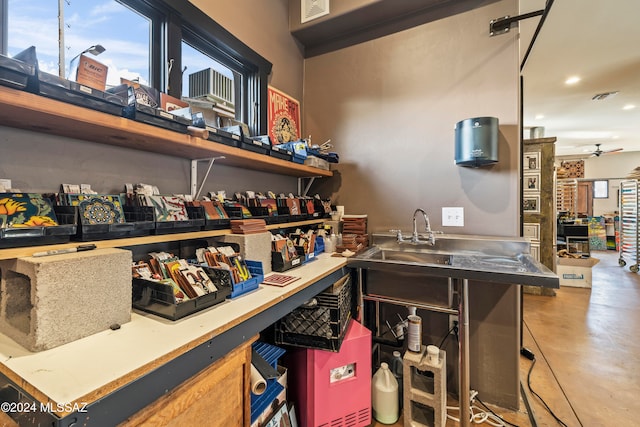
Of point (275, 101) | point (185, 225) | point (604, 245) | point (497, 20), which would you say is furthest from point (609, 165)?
point (185, 225)

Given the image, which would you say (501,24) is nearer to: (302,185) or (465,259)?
(465,259)

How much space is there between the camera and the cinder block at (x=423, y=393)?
5.00 feet

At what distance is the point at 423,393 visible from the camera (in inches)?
61.9

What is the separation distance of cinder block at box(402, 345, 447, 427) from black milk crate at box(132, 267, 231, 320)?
1.24 meters

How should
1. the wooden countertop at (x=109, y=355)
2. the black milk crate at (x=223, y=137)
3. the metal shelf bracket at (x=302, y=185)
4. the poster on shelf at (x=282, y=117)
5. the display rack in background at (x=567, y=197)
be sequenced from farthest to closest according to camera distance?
the display rack in background at (x=567, y=197)
the metal shelf bracket at (x=302, y=185)
the poster on shelf at (x=282, y=117)
the black milk crate at (x=223, y=137)
the wooden countertop at (x=109, y=355)

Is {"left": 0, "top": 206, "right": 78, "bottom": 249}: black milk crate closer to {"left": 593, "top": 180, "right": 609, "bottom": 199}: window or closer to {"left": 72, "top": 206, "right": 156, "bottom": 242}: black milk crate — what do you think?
{"left": 72, "top": 206, "right": 156, "bottom": 242}: black milk crate

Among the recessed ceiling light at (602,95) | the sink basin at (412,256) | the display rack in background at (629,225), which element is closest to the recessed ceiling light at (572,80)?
the recessed ceiling light at (602,95)

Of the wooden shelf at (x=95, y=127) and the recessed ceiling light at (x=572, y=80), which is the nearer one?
the wooden shelf at (x=95, y=127)

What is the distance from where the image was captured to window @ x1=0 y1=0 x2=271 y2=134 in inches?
40.8

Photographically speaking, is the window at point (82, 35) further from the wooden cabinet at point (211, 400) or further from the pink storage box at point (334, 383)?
the pink storage box at point (334, 383)

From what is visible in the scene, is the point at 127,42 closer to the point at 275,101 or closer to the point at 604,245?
the point at 275,101

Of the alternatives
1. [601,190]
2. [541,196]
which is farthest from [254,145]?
[601,190]

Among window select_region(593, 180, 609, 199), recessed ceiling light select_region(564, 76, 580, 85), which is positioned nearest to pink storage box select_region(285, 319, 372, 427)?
recessed ceiling light select_region(564, 76, 580, 85)

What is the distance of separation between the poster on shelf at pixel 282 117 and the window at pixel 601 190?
1108 cm
